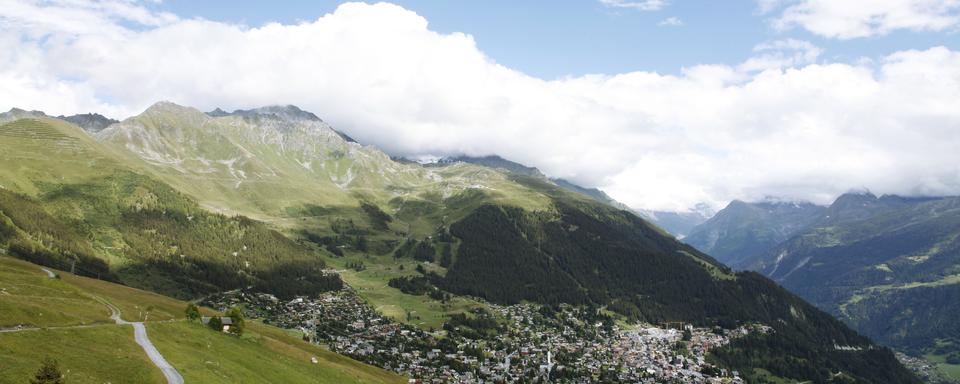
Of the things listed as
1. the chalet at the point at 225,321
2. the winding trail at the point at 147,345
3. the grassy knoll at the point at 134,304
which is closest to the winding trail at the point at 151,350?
the winding trail at the point at 147,345

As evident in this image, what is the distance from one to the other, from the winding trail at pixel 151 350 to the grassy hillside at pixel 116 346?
100 centimetres

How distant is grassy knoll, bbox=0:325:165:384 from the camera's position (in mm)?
58344

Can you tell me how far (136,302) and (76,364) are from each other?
257ft

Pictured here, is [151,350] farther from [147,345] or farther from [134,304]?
[134,304]

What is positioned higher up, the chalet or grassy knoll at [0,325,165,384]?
grassy knoll at [0,325,165,384]

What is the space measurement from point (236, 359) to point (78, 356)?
92.3 ft

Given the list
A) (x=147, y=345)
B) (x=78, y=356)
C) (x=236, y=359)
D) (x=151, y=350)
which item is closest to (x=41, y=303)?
(x=147, y=345)

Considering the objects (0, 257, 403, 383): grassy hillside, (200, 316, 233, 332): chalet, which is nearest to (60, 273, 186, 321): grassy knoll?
(0, 257, 403, 383): grassy hillside

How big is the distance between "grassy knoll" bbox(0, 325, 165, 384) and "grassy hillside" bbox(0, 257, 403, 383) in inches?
3.5

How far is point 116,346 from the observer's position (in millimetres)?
74875

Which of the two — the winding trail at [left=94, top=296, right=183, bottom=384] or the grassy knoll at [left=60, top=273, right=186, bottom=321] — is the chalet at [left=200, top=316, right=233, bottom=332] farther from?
the winding trail at [left=94, top=296, right=183, bottom=384]

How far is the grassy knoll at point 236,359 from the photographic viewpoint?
256ft

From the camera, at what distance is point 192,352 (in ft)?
281

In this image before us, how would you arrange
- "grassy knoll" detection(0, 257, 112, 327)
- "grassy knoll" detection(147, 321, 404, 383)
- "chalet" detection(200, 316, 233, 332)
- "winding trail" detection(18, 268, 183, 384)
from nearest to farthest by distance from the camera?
"winding trail" detection(18, 268, 183, 384) < "grassy knoll" detection(147, 321, 404, 383) < "grassy knoll" detection(0, 257, 112, 327) < "chalet" detection(200, 316, 233, 332)
